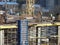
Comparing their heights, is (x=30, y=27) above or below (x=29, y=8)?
below

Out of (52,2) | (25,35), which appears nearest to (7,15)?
(25,35)

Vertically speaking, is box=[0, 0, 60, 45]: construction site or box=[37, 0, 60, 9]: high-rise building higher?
box=[37, 0, 60, 9]: high-rise building

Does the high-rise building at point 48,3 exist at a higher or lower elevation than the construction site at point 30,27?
higher

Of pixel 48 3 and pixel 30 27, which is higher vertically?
pixel 48 3

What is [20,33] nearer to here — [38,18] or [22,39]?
[22,39]

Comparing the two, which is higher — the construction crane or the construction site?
the construction crane

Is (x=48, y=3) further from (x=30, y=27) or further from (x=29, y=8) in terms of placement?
(x=30, y=27)

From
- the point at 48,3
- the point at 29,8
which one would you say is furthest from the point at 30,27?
the point at 48,3

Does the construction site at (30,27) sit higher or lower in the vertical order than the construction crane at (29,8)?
lower
